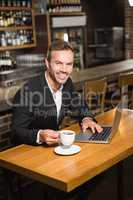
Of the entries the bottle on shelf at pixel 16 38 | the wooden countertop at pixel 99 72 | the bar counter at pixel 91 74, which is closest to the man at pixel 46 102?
the bar counter at pixel 91 74

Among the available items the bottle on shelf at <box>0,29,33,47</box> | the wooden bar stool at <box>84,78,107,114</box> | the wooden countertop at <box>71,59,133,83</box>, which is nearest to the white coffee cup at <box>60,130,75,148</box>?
the wooden bar stool at <box>84,78,107,114</box>

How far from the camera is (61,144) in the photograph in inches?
73.3

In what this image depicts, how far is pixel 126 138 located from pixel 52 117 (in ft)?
1.70

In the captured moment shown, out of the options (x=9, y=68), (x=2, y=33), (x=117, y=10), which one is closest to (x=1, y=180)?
(x=9, y=68)

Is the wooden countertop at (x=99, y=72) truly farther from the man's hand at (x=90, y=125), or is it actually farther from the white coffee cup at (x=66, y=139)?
the white coffee cup at (x=66, y=139)

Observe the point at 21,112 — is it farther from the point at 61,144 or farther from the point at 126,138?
the point at 126,138

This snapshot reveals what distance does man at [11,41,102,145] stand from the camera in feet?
6.73

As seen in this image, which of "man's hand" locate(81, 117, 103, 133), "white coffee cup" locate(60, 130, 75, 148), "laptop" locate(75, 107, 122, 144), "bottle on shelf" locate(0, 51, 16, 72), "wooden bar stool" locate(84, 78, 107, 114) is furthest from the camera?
"bottle on shelf" locate(0, 51, 16, 72)

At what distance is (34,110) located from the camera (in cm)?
215

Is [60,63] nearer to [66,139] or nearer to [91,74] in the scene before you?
[66,139]

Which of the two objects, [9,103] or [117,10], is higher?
[117,10]

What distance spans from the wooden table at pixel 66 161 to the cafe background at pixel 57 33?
1462 mm

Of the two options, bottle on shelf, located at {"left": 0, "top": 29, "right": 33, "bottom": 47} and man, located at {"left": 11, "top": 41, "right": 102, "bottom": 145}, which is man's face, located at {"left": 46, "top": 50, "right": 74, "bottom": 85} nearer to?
man, located at {"left": 11, "top": 41, "right": 102, "bottom": 145}

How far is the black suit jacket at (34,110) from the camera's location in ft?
6.67
